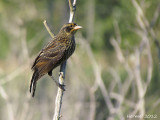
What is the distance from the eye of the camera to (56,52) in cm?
486

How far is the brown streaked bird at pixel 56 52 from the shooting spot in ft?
15.4

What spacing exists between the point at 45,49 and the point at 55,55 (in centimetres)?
21

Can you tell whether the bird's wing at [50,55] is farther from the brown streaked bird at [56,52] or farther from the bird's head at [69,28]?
the bird's head at [69,28]

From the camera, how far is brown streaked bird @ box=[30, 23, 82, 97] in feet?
15.4

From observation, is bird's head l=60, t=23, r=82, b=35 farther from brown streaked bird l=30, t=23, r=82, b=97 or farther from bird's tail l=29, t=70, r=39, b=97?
bird's tail l=29, t=70, r=39, b=97

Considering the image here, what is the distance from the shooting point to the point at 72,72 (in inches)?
223

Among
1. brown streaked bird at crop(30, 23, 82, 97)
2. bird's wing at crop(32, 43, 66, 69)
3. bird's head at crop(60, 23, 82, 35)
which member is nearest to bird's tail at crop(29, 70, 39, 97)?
brown streaked bird at crop(30, 23, 82, 97)

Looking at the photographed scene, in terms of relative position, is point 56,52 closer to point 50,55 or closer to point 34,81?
point 50,55

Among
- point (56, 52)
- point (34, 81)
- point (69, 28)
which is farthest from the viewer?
point (69, 28)

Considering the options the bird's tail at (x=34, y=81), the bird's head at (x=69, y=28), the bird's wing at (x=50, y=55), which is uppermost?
the bird's head at (x=69, y=28)

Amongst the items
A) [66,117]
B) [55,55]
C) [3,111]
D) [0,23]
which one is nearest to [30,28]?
[0,23]

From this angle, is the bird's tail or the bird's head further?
the bird's head

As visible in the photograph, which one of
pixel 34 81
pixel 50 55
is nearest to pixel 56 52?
pixel 50 55

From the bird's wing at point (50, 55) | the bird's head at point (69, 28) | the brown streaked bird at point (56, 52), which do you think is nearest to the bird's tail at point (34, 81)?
the brown streaked bird at point (56, 52)
